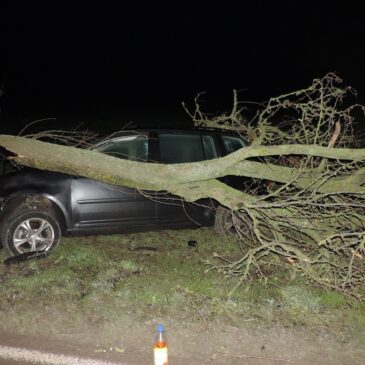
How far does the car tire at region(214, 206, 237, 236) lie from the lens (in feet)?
23.5

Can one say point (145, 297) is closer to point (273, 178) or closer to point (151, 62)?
point (273, 178)

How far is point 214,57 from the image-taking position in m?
56.1

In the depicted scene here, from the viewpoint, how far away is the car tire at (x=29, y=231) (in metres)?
6.10

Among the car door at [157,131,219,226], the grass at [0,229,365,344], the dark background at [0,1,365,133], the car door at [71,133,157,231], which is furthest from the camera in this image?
the dark background at [0,1,365,133]

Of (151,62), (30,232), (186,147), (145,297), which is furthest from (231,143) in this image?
(151,62)

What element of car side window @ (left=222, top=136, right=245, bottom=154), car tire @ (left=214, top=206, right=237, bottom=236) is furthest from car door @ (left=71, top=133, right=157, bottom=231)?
car side window @ (left=222, top=136, right=245, bottom=154)

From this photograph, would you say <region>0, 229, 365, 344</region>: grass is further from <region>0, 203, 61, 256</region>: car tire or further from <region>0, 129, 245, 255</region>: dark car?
<region>0, 129, 245, 255</region>: dark car

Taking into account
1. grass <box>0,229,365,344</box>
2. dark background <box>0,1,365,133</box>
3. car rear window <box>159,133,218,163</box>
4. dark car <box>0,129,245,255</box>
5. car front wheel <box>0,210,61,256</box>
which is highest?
dark background <box>0,1,365,133</box>

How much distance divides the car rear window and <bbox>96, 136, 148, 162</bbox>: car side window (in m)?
0.28

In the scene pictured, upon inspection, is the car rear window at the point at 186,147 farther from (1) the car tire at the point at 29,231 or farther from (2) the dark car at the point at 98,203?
(1) the car tire at the point at 29,231

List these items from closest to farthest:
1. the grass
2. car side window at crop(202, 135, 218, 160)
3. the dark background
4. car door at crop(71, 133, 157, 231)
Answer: the grass, car door at crop(71, 133, 157, 231), car side window at crop(202, 135, 218, 160), the dark background

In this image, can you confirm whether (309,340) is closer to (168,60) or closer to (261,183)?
(261,183)

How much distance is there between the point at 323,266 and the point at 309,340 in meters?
1.15

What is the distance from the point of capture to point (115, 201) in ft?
21.4
